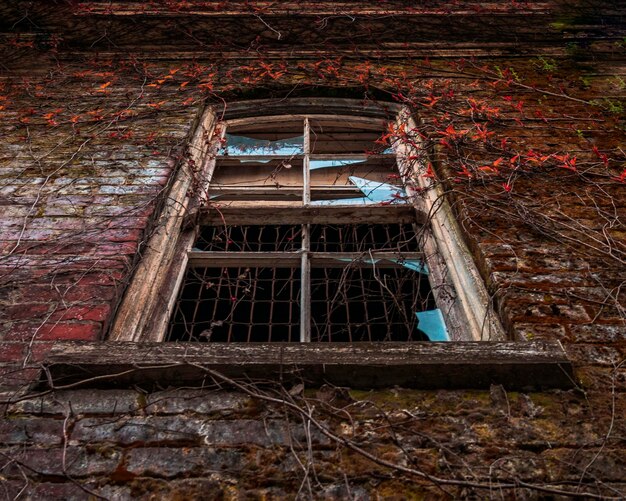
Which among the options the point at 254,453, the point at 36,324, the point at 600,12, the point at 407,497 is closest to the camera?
the point at 407,497

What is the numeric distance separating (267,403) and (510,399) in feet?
2.80

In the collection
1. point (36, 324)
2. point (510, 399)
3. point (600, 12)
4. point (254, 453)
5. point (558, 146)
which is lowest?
point (254, 453)

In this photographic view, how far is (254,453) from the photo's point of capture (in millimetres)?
1588

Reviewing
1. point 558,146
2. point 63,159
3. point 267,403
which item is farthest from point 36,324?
point 558,146

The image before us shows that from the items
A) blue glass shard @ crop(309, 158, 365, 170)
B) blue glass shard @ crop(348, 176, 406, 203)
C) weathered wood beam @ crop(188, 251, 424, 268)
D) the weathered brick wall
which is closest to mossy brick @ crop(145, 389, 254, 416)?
the weathered brick wall

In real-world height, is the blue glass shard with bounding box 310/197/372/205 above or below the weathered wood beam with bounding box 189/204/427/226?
above

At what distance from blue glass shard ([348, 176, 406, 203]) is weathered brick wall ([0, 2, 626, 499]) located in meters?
0.38

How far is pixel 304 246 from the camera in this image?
2.86 metres

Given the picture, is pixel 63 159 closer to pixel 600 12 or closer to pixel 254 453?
pixel 254 453

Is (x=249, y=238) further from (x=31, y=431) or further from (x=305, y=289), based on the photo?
(x=31, y=431)

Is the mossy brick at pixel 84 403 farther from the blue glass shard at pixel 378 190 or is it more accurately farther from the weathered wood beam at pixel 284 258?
the blue glass shard at pixel 378 190

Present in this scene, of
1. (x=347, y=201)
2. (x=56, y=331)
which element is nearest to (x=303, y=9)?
(x=347, y=201)

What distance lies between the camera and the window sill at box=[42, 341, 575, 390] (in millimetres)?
1741

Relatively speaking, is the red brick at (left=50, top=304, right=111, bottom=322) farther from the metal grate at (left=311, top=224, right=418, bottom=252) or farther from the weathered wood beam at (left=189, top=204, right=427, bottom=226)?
the metal grate at (left=311, top=224, right=418, bottom=252)
